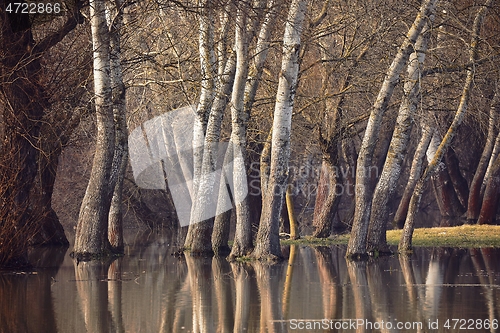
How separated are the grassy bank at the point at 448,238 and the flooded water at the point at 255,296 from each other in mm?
5111

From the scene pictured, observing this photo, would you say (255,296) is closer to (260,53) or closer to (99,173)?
(99,173)

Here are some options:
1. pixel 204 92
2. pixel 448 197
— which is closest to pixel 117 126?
pixel 204 92

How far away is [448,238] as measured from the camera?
2959cm

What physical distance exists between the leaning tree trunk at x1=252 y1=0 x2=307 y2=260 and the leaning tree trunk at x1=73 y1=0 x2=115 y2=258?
3.60 m

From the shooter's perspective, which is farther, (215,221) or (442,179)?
(442,179)

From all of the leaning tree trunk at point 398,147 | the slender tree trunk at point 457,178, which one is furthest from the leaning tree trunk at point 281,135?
the slender tree trunk at point 457,178

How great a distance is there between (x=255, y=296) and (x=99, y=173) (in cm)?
750

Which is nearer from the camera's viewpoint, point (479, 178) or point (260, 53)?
point (260, 53)

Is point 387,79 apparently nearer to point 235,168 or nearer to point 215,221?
point 235,168

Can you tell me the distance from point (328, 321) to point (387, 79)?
34.2 feet

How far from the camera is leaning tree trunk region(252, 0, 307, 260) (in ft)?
67.9

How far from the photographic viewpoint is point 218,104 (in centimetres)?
2341

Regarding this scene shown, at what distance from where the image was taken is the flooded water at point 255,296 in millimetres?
12242

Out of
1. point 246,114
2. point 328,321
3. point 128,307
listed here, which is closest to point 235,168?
point 246,114
